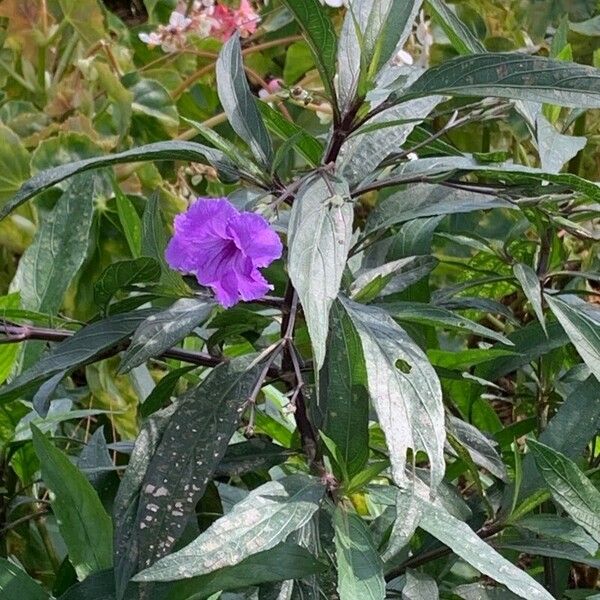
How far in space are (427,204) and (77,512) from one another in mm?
340

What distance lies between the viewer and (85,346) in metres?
0.66

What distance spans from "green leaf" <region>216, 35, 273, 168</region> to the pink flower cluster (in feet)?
2.74

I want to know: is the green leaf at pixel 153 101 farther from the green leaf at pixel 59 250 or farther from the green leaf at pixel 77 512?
the green leaf at pixel 77 512

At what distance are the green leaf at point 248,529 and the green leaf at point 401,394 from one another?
71 millimetres

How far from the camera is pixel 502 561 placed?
0.57m

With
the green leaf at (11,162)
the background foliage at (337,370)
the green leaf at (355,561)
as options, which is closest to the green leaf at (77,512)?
the background foliage at (337,370)

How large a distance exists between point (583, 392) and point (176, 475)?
313 millimetres

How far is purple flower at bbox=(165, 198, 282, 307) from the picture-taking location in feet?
1.91

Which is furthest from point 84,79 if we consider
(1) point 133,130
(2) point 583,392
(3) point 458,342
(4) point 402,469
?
(4) point 402,469

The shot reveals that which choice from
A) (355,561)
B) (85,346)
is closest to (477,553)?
(355,561)

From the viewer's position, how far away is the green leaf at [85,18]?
1.54 metres

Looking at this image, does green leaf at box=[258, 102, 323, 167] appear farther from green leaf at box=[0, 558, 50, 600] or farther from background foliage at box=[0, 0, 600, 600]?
green leaf at box=[0, 558, 50, 600]

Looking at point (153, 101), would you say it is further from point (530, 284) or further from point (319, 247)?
point (319, 247)

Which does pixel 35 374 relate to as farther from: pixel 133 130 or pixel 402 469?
pixel 133 130
